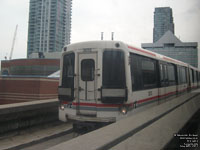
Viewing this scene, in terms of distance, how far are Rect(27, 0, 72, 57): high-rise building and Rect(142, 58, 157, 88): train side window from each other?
509ft

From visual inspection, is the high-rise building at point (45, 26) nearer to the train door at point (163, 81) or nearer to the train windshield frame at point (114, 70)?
the train door at point (163, 81)

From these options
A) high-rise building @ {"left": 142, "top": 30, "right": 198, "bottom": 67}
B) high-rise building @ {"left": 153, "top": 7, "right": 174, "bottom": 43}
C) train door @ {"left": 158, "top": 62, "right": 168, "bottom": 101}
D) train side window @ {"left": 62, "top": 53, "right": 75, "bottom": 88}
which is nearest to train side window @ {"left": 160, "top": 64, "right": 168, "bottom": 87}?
train door @ {"left": 158, "top": 62, "right": 168, "bottom": 101}

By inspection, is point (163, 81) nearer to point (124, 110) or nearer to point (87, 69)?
point (124, 110)

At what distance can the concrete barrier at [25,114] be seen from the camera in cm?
586

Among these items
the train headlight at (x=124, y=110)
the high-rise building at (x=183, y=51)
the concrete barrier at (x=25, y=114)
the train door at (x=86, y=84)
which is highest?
the high-rise building at (x=183, y=51)

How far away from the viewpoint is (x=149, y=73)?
747 cm

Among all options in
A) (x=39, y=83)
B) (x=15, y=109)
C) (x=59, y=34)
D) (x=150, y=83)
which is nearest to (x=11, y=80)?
(x=39, y=83)

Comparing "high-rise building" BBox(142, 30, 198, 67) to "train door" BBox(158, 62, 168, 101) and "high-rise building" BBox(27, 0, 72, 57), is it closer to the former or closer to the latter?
"train door" BBox(158, 62, 168, 101)

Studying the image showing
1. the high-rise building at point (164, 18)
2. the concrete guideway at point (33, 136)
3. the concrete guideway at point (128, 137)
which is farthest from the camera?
the high-rise building at point (164, 18)

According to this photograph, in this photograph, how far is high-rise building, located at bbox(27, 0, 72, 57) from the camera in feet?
516

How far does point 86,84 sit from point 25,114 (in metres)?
2.39

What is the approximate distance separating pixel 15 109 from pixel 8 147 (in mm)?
1339

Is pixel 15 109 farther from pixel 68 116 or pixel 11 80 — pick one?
pixel 11 80

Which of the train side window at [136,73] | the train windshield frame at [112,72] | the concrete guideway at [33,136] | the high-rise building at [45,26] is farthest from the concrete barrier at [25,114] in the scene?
the high-rise building at [45,26]
